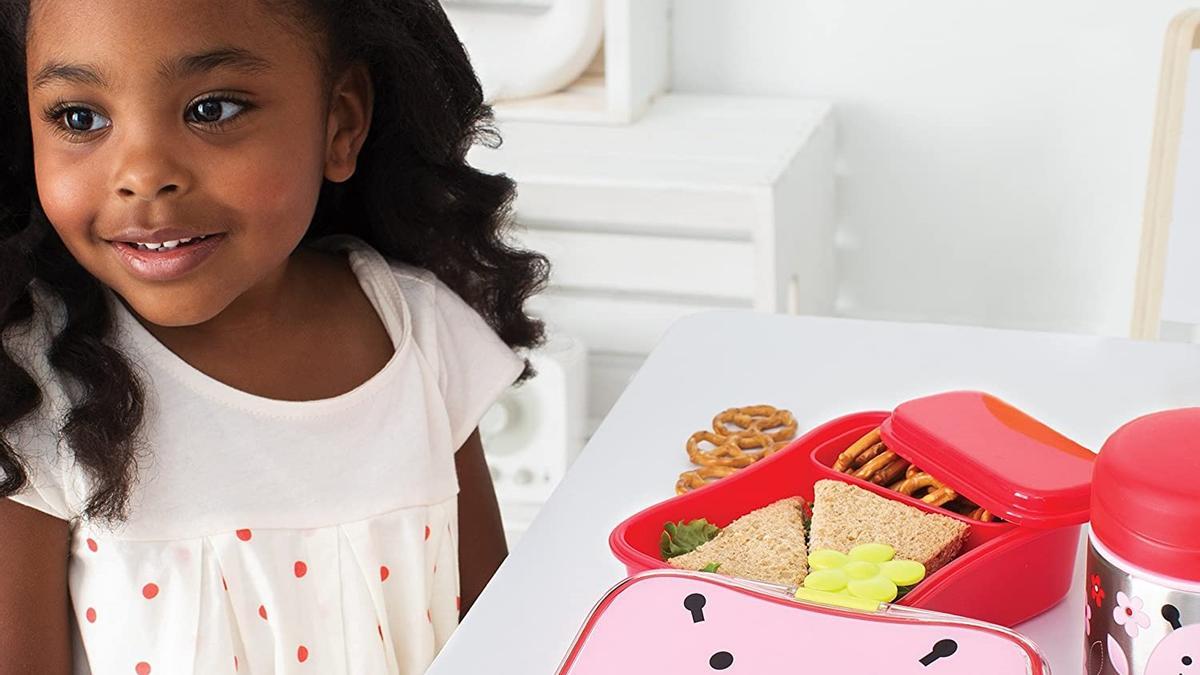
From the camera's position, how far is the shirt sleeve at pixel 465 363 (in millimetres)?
1035

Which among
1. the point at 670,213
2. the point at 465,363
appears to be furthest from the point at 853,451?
the point at 670,213

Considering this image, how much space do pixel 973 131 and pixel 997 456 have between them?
1.33m

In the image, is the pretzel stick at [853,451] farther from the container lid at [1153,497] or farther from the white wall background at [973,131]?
the white wall background at [973,131]

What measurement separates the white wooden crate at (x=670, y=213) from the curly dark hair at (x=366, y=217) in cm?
67

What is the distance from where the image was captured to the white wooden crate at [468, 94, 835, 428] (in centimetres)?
176

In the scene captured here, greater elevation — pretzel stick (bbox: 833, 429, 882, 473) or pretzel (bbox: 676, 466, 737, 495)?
pretzel stick (bbox: 833, 429, 882, 473)

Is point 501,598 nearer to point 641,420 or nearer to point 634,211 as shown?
point 641,420

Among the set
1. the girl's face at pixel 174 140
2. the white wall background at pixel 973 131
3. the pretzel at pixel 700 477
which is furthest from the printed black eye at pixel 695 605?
the white wall background at pixel 973 131

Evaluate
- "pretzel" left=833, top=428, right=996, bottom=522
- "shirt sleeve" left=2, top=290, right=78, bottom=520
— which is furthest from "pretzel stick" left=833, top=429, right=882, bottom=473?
"shirt sleeve" left=2, top=290, right=78, bottom=520

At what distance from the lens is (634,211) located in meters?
1.80

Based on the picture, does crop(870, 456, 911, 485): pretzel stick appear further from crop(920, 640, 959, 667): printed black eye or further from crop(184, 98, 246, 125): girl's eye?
crop(184, 98, 246, 125): girl's eye

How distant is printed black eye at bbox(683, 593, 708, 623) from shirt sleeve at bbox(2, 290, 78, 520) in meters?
0.42

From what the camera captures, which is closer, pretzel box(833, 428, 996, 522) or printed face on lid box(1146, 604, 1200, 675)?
printed face on lid box(1146, 604, 1200, 675)

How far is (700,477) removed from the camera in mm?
827
